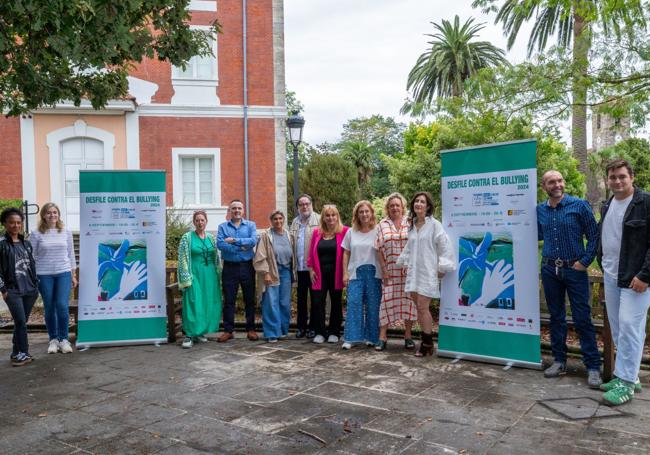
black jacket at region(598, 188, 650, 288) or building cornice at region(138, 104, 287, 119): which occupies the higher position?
building cornice at region(138, 104, 287, 119)

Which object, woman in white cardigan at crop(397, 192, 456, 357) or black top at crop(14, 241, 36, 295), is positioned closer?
woman in white cardigan at crop(397, 192, 456, 357)

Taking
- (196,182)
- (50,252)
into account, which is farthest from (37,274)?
(196,182)

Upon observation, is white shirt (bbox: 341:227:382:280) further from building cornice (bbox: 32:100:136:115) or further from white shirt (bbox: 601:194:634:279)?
building cornice (bbox: 32:100:136:115)

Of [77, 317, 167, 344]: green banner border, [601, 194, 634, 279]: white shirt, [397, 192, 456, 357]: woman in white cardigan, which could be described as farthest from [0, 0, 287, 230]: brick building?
[601, 194, 634, 279]: white shirt

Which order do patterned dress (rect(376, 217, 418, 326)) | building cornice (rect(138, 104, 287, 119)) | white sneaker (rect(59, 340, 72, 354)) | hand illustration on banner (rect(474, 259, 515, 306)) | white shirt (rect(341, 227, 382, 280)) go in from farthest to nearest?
1. building cornice (rect(138, 104, 287, 119))
2. white sneaker (rect(59, 340, 72, 354))
3. white shirt (rect(341, 227, 382, 280))
4. patterned dress (rect(376, 217, 418, 326))
5. hand illustration on banner (rect(474, 259, 515, 306))

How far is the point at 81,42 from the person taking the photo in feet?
16.0

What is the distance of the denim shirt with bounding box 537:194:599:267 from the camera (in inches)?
207

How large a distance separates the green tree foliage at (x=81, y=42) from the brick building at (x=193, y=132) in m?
8.47

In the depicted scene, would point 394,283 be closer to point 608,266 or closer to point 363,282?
point 363,282

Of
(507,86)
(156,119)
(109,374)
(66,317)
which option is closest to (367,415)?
(109,374)

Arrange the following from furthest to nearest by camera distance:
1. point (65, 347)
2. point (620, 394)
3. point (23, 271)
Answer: point (65, 347)
point (23, 271)
point (620, 394)

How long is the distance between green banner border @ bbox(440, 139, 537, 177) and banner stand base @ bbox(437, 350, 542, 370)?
6.36 feet

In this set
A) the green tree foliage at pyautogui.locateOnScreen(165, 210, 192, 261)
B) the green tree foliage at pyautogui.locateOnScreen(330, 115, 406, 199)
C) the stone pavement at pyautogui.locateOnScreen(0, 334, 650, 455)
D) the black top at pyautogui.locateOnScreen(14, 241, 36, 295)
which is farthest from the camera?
the green tree foliage at pyautogui.locateOnScreen(330, 115, 406, 199)

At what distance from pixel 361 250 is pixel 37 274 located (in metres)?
3.86
